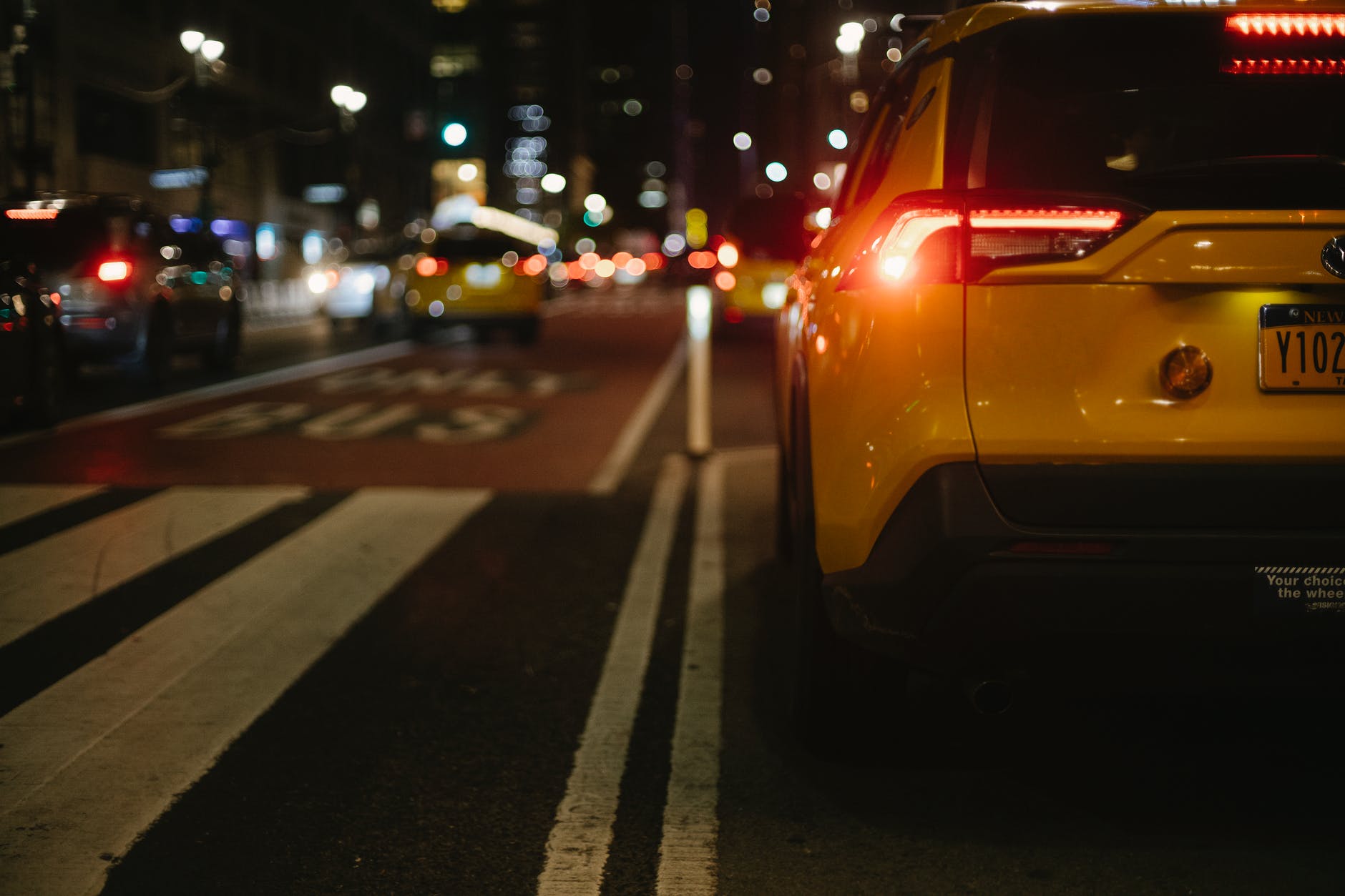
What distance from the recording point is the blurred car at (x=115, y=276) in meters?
13.4

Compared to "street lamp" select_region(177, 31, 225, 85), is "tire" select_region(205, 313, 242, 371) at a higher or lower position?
lower

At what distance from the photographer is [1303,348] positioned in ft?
10.1

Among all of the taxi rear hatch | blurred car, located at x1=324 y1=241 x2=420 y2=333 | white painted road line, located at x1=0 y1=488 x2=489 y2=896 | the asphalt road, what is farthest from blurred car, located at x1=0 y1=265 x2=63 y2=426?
blurred car, located at x1=324 y1=241 x2=420 y2=333

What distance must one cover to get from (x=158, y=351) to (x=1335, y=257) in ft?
43.8

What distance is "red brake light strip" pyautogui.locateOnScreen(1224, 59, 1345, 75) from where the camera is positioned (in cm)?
330

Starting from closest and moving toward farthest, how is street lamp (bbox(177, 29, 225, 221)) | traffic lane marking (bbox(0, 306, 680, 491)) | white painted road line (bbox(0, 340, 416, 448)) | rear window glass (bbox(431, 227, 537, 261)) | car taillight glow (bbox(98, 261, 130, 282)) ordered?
traffic lane marking (bbox(0, 306, 680, 491)) < white painted road line (bbox(0, 340, 416, 448)) < car taillight glow (bbox(98, 261, 130, 282)) < rear window glass (bbox(431, 227, 537, 261)) < street lamp (bbox(177, 29, 225, 221))

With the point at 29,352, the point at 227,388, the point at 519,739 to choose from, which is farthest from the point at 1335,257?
the point at 227,388

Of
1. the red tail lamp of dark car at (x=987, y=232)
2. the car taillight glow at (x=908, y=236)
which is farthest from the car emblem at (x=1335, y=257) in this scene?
the car taillight glow at (x=908, y=236)

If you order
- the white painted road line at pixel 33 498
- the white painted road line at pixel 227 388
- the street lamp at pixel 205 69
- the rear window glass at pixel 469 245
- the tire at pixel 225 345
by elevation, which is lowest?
the white painted road line at pixel 33 498

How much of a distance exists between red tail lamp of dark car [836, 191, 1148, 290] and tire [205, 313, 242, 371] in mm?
14633

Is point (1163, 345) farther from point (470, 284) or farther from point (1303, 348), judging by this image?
point (470, 284)

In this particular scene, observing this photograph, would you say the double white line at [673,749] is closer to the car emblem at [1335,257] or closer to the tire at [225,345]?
the car emblem at [1335,257]

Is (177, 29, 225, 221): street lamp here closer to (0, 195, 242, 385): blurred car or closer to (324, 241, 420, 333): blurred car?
(324, 241, 420, 333): blurred car

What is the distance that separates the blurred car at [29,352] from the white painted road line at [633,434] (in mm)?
3833
